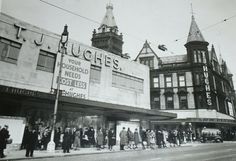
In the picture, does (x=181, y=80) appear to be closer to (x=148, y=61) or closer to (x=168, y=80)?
(x=168, y=80)

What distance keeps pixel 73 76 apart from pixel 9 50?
623cm

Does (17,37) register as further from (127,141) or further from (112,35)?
(112,35)

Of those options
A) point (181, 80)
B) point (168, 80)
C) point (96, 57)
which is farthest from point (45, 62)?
point (181, 80)

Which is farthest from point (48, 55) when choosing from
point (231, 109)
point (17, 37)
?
point (231, 109)

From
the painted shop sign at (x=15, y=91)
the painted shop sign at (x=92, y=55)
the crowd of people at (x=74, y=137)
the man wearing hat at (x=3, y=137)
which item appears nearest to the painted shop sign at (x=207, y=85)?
the crowd of people at (x=74, y=137)

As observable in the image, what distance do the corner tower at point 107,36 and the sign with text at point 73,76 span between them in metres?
32.4

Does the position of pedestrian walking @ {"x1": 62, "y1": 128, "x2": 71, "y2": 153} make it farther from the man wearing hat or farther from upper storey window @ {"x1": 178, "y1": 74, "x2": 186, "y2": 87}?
upper storey window @ {"x1": 178, "y1": 74, "x2": 186, "y2": 87}

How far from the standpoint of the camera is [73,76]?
21.7m

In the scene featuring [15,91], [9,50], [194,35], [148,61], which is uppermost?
[194,35]

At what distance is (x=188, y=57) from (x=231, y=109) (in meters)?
17.7

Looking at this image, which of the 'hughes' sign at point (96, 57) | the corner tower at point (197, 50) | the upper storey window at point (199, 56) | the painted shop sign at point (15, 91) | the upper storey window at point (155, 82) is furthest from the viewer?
the upper storey window at point (155, 82)

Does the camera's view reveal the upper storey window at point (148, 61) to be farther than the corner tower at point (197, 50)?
Yes

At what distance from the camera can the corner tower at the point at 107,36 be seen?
5497cm

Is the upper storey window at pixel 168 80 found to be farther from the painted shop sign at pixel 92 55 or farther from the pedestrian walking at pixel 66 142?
the pedestrian walking at pixel 66 142
